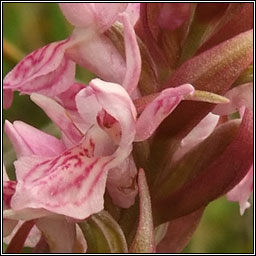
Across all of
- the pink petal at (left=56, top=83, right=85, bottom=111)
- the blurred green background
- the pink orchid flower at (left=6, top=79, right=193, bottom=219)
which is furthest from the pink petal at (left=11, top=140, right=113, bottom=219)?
the blurred green background

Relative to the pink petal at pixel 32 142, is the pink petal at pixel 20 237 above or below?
below

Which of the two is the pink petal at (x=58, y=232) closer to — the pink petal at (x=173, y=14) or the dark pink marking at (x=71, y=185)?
the dark pink marking at (x=71, y=185)

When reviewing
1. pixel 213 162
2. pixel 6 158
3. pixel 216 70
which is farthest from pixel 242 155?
pixel 6 158

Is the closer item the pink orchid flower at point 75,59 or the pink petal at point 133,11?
the pink orchid flower at point 75,59

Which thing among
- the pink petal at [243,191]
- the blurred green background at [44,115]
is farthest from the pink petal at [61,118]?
the blurred green background at [44,115]

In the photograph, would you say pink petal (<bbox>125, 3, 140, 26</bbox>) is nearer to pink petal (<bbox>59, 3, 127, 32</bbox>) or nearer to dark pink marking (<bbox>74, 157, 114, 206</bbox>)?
pink petal (<bbox>59, 3, 127, 32</bbox>)

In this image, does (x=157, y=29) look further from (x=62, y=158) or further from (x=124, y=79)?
(x=62, y=158)

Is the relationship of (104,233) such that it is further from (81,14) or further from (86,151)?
(81,14)
